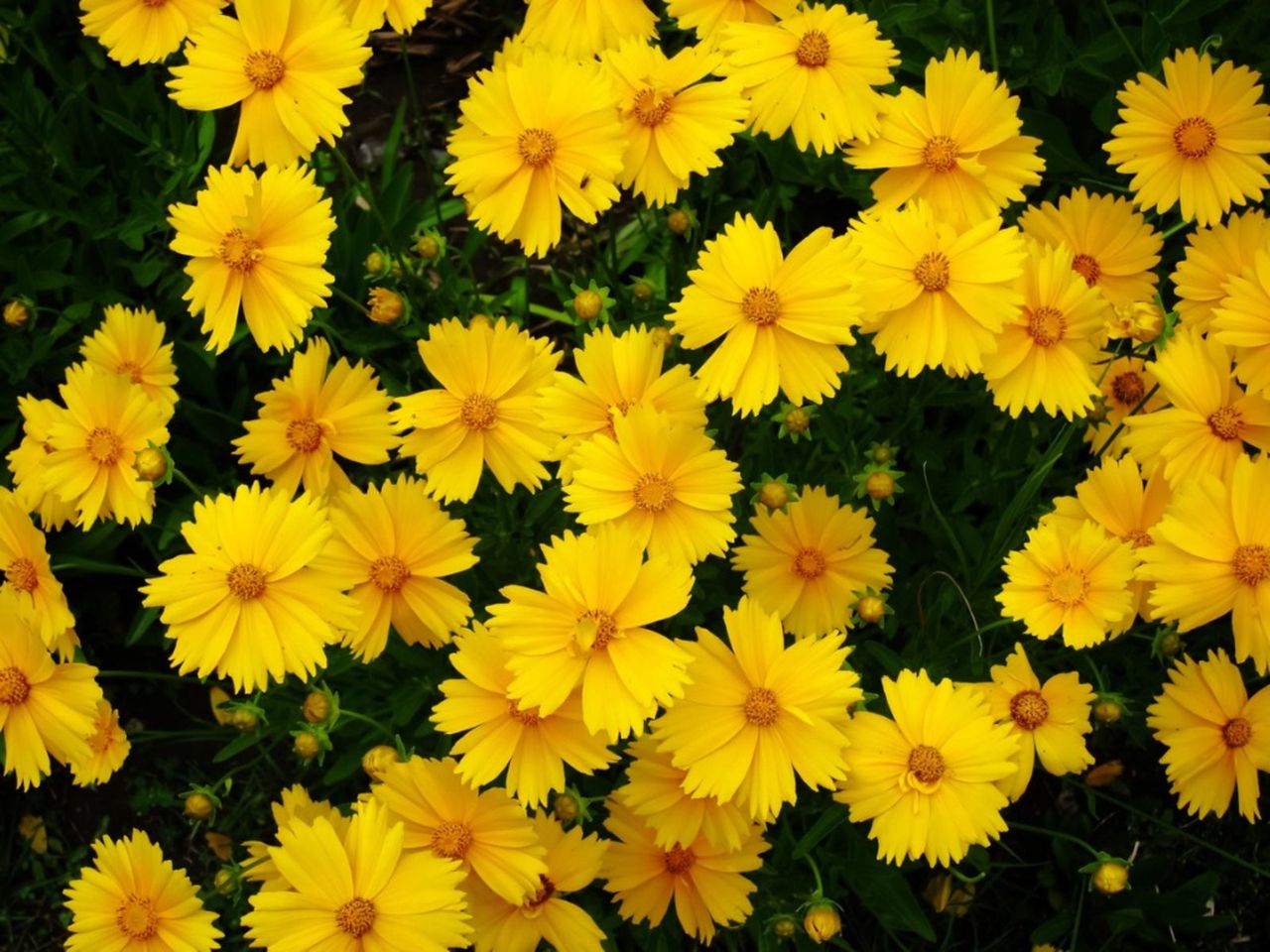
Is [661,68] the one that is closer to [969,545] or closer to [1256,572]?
[969,545]

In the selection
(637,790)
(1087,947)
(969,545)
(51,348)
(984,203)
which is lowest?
(637,790)

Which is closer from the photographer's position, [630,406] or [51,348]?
[630,406]

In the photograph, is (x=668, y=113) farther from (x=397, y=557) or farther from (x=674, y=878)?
(x=674, y=878)

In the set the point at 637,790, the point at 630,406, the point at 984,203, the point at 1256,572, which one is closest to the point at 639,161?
the point at 630,406

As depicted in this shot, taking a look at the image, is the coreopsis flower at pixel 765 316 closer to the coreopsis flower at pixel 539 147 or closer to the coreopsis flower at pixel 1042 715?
the coreopsis flower at pixel 539 147

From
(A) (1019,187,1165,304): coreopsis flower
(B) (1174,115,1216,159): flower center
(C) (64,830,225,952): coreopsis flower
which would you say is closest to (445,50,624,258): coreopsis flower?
(A) (1019,187,1165,304): coreopsis flower

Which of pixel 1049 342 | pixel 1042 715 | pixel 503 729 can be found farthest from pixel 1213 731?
pixel 503 729

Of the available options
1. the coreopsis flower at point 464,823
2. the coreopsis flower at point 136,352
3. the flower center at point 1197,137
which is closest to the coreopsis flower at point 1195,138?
the flower center at point 1197,137
